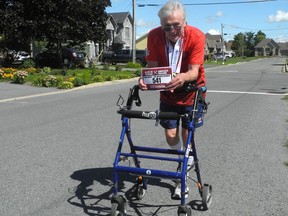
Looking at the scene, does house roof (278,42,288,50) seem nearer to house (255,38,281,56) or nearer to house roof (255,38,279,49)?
house roof (255,38,279,49)

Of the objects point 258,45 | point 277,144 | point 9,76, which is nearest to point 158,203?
point 277,144

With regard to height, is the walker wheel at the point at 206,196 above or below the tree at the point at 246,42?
below

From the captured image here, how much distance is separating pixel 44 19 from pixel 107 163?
72.4 ft

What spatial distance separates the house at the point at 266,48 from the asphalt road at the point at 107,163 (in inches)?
6186

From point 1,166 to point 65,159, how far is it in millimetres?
876

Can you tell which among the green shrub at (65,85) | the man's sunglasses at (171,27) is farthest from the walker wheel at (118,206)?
the green shrub at (65,85)

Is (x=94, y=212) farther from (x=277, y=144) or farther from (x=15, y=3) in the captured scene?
(x=15, y=3)

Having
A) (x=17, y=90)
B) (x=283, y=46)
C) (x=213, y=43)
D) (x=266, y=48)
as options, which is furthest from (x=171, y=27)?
(x=283, y=46)

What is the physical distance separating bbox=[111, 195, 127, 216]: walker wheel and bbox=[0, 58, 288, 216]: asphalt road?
433 millimetres

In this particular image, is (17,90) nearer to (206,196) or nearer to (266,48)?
(206,196)

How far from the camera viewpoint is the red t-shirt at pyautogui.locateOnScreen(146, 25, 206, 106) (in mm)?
3768

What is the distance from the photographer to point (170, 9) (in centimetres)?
356

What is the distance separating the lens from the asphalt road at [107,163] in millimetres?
4043

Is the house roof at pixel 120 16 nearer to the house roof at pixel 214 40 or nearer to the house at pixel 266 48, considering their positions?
the house roof at pixel 214 40
